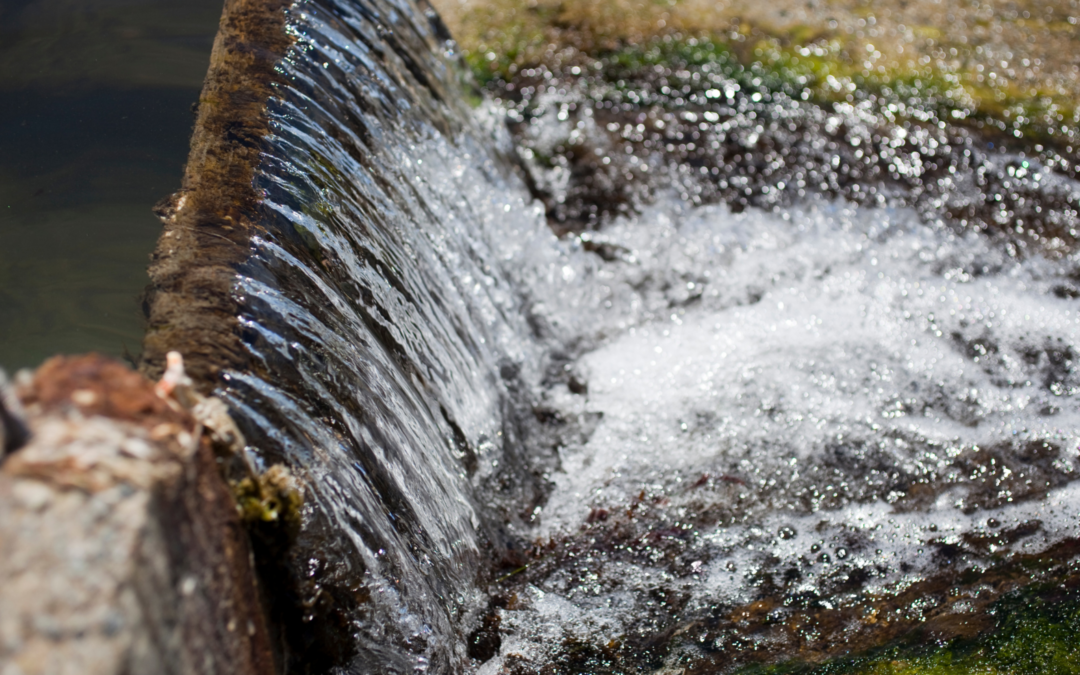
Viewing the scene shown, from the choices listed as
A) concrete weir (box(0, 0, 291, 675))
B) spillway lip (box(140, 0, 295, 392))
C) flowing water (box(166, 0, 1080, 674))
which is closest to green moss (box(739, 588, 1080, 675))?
flowing water (box(166, 0, 1080, 674))

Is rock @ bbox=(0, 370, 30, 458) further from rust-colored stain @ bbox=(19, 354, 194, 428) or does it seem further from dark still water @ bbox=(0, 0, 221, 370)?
dark still water @ bbox=(0, 0, 221, 370)

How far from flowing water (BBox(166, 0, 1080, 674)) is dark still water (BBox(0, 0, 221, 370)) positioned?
0.32 meters

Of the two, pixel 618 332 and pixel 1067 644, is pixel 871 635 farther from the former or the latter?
pixel 618 332

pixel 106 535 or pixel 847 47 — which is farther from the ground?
pixel 847 47

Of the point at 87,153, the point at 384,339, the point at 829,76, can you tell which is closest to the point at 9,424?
the point at 384,339

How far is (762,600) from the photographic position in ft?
7.16

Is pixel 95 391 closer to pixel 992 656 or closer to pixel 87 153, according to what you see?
pixel 87 153

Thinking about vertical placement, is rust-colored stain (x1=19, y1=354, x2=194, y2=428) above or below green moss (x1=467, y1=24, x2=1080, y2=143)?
below

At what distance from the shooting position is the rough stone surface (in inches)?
31.7

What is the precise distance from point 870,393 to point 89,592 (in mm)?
2777

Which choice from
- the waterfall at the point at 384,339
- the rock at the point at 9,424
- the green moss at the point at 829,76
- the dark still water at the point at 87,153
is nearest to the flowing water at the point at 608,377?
the waterfall at the point at 384,339

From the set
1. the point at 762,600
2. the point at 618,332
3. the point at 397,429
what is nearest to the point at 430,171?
the point at 618,332

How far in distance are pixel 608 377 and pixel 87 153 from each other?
6.60 feet

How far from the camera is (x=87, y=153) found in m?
2.15
